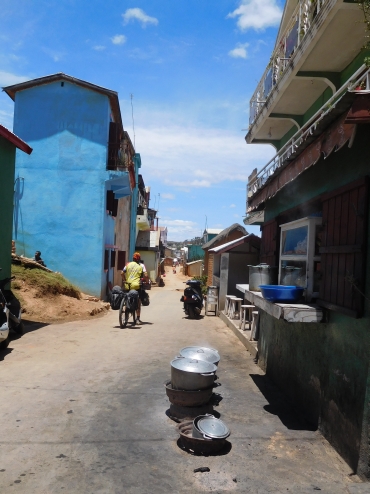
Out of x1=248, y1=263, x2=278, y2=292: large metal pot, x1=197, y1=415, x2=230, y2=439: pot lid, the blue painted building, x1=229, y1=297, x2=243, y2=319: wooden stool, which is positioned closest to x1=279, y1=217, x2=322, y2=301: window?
x1=248, y1=263, x2=278, y2=292: large metal pot

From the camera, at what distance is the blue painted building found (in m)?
16.7

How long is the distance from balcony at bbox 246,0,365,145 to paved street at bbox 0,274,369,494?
18.7 ft

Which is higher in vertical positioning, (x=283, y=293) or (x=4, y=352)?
(x=283, y=293)

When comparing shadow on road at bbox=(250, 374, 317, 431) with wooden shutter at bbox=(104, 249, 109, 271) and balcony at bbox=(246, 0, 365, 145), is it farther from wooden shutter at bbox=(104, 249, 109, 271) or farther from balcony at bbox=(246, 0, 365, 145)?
wooden shutter at bbox=(104, 249, 109, 271)

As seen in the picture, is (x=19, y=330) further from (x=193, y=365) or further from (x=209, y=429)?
(x=209, y=429)

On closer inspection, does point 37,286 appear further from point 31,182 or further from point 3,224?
point 31,182

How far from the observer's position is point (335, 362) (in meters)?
4.51

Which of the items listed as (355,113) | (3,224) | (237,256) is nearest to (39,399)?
(355,113)

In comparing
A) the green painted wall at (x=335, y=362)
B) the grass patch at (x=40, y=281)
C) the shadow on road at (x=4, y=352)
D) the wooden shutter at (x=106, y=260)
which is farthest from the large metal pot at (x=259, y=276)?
the wooden shutter at (x=106, y=260)

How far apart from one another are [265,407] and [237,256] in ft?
32.8

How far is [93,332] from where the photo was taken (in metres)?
10.8

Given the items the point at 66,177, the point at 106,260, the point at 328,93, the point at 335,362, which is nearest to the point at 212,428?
the point at 335,362

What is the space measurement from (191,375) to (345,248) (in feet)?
7.40

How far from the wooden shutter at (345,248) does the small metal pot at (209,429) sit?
1680mm
